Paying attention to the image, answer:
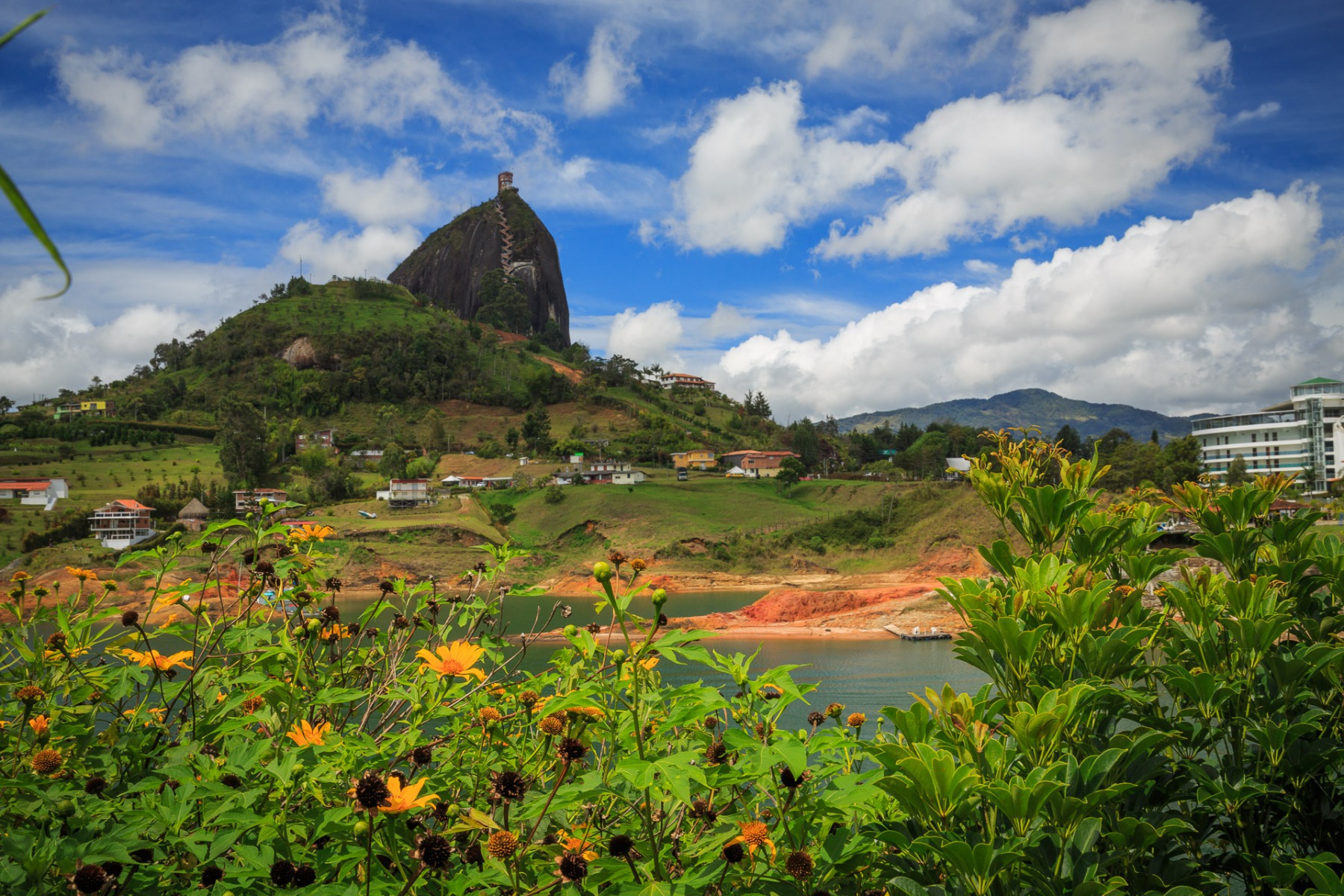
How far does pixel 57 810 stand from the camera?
113 centimetres

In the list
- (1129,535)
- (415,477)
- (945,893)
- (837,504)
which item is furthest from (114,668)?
(415,477)

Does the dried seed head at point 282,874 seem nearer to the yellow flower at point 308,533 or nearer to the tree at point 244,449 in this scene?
the yellow flower at point 308,533

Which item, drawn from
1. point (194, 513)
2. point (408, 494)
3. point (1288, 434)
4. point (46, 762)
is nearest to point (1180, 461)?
point (1288, 434)

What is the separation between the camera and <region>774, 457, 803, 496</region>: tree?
4275 centimetres

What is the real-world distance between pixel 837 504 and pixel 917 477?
823cm

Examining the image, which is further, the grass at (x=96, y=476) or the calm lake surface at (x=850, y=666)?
the grass at (x=96, y=476)

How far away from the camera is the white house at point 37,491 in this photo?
36.5 meters

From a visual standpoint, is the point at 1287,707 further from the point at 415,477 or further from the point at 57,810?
the point at 415,477

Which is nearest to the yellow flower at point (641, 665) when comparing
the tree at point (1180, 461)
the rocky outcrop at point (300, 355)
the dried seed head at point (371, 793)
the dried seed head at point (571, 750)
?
the dried seed head at point (571, 750)

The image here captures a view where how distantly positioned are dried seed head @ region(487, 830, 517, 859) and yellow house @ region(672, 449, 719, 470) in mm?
47771

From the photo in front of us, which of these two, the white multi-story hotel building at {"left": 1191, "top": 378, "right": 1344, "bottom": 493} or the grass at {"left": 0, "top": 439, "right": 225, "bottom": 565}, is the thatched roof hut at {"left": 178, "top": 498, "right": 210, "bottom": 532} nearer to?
the grass at {"left": 0, "top": 439, "right": 225, "bottom": 565}

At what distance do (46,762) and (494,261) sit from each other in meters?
107

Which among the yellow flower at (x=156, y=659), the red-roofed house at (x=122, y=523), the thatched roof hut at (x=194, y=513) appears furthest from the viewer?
the thatched roof hut at (x=194, y=513)

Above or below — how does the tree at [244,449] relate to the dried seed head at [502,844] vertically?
above
